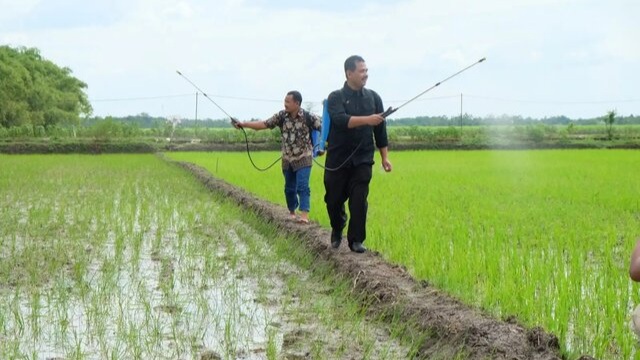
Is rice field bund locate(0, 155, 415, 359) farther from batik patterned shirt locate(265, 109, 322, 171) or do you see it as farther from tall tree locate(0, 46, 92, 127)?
tall tree locate(0, 46, 92, 127)

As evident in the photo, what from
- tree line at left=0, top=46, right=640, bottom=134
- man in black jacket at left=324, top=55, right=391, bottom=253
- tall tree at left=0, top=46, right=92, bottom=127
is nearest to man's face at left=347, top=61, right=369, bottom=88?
man in black jacket at left=324, top=55, right=391, bottom=253

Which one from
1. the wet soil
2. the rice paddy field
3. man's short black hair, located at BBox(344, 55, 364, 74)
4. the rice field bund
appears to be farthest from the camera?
man's short black hair, located at BBox(344, 55, 364, 74)

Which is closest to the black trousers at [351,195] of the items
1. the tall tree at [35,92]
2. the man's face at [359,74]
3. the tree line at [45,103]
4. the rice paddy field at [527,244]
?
the rice paddy field at [527,244]

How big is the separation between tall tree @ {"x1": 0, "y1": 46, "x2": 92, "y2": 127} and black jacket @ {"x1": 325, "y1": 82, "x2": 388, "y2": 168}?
136ft

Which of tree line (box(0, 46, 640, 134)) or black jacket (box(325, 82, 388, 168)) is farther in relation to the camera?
tree line (box(0, 46, 640, 134))

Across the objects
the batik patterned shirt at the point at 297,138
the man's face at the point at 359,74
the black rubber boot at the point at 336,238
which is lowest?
the black rubber boot at the point at 336,238

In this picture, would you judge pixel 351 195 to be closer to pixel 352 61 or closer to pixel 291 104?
pixel 352 61

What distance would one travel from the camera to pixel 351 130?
6328mm

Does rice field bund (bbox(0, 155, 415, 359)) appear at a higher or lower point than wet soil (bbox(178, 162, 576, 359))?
lower

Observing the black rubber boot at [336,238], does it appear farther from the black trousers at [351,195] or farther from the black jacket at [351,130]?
the black jacket at [351,130]

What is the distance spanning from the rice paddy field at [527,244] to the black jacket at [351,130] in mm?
775

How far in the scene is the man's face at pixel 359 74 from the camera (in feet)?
19.9

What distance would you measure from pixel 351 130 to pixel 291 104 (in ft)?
6.39

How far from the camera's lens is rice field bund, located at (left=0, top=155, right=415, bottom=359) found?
13.5ft
